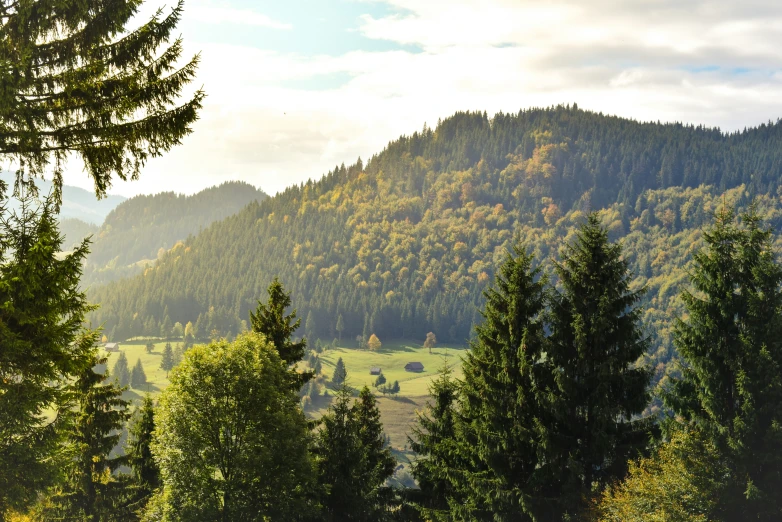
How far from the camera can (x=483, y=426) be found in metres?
27.4

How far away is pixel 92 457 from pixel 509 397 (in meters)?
20.5

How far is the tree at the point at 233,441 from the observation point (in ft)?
94.7

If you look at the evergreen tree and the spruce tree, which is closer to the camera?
the spruce tree

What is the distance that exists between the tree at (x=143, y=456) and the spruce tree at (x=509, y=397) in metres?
17.4

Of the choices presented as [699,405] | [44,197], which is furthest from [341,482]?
[44,197]

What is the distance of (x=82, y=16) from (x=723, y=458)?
965 inches

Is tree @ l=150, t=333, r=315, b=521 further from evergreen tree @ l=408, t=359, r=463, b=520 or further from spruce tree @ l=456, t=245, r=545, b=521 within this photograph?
spruce tree @ l=456, t=245, r=545, b=521

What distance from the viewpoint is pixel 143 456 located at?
35.2 metres

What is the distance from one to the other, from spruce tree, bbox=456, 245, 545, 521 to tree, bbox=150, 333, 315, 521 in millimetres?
8093

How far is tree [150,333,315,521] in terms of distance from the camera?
2886 centimetres

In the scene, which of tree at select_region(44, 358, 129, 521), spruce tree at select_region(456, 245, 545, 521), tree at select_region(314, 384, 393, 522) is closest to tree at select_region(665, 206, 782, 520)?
spruce tree at select_region(456, 245, 545, 521)

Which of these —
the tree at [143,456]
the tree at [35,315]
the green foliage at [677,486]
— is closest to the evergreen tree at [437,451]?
the green foliage at [677,486]

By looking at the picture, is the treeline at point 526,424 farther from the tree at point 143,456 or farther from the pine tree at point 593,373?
the tree at point 143,456

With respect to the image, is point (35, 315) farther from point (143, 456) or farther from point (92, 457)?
point (143, 456)
